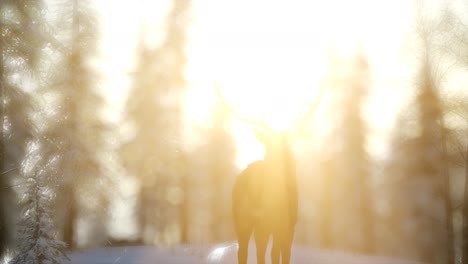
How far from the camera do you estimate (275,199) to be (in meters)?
9.41

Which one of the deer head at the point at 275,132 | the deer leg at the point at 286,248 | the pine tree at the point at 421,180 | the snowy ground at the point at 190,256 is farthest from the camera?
the pine tree at the point at 421,180

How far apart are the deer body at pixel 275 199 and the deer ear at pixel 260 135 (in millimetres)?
31

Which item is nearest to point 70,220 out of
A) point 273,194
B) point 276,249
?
point 276,249

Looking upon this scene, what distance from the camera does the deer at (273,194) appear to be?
30.8 feet

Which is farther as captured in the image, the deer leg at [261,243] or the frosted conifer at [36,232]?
the frosted conifer at [36,232]

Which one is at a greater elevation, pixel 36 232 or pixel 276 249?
pixel 276 249

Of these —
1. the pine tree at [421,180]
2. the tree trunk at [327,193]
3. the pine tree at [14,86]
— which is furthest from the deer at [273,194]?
the tree trunk at [327,193]

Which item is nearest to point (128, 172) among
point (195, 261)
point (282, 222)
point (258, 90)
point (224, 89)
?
point (195, 261)

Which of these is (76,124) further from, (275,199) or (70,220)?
(275,199)

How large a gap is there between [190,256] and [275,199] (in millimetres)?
10094

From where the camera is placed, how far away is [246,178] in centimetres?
1049

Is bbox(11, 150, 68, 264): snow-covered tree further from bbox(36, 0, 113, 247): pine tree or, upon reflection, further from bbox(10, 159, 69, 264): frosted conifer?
bbox(36, 0, 113, 247): pine tree

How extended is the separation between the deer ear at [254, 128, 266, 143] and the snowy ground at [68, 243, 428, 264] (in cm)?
812

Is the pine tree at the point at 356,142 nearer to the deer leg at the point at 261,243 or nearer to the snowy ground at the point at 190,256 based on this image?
the snowy ground at the point at 190,256
